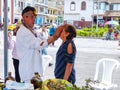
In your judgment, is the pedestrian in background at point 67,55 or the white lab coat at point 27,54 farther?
the pedestrian in background at point 67,55

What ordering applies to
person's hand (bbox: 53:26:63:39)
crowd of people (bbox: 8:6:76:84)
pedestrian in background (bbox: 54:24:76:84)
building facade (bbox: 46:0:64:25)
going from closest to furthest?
person's hand (bbox: 53:26:63:39), crowd of people (bbox: 8:6:76:84), pedestrian in background (bbox: 54:24:76:84), building facade (bbox: 46:0:64:25)

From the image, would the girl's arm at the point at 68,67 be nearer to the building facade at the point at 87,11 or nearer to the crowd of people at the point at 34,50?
the crowd of people at the point at 34,50

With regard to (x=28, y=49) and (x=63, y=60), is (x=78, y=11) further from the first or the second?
(x=28, y=49)

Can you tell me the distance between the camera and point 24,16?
11.8 ft

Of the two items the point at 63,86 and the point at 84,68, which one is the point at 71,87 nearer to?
the point at 63,86

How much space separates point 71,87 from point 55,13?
68.5 meters

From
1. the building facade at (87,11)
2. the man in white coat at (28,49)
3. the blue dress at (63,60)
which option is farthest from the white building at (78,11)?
the man in white coat at (28,49)

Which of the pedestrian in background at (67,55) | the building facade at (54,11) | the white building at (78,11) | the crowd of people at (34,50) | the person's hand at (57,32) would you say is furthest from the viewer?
the building facade at (54,11)

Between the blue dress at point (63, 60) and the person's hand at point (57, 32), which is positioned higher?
the person's hand at point (57, 32)

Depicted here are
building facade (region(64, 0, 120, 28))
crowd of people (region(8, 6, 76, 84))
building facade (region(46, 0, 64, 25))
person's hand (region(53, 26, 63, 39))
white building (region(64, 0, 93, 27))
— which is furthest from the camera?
building facade (region(46, 0, 64, 25))

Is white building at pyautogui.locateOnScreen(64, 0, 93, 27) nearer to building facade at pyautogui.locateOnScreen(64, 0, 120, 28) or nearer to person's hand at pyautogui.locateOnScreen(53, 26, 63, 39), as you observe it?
building facade at pyautogui.locateOnScreen(64, 0, 120, 28)

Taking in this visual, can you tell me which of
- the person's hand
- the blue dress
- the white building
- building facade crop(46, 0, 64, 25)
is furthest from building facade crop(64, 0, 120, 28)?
the person's hand

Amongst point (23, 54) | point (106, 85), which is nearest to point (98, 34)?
point (106, 85)

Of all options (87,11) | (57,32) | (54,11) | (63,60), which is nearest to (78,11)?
(87,11)
